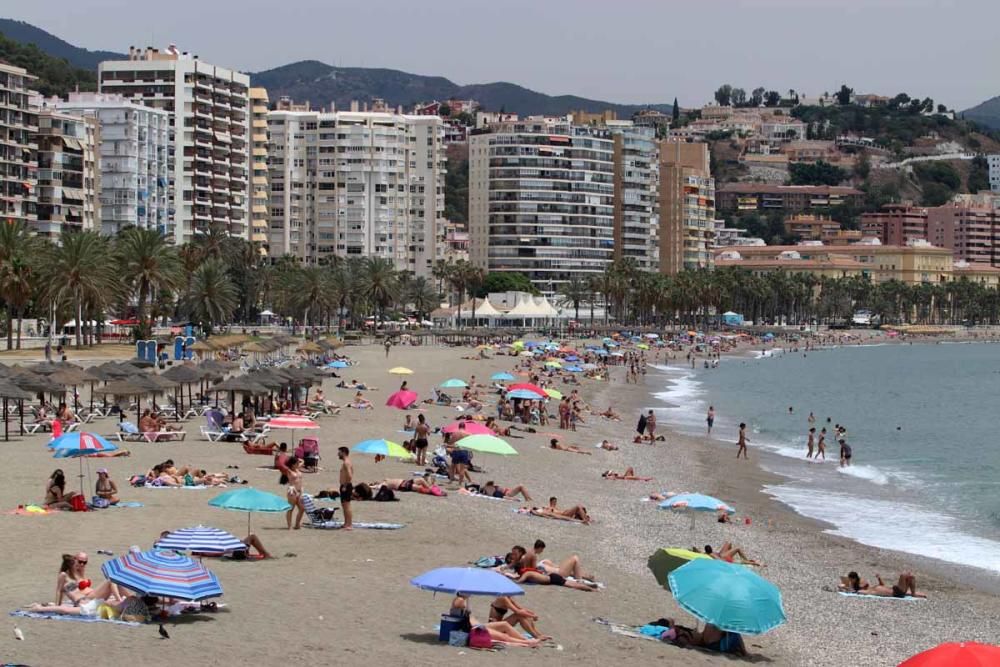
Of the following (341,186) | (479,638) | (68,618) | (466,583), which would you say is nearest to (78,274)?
(68,618)

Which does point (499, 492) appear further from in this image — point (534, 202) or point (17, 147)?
point (534, 202)

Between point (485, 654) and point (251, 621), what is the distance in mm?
2346

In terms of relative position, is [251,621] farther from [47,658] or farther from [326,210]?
[326,210]

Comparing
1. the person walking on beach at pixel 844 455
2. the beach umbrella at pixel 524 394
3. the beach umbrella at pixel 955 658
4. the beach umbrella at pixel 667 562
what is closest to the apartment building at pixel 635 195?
the beach umbrella at pixel 524 394

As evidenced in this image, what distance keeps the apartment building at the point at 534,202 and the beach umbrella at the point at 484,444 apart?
459ft

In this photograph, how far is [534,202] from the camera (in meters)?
167

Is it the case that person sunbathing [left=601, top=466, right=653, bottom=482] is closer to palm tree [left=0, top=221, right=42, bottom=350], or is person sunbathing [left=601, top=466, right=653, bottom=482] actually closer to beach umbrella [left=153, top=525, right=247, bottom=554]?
beach umbrella [left=153, top=525, right=247, bottom=554]

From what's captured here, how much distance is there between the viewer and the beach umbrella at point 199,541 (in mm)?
15508

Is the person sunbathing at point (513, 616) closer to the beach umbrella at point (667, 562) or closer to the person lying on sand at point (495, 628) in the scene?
the person lying on sand at point (495, 628)

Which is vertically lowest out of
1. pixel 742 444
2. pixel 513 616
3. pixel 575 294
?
pixel 742 444

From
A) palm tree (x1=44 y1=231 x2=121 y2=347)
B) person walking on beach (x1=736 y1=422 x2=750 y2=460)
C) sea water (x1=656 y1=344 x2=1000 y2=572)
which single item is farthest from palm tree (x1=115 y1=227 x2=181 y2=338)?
person walking on beach (x1=736 y1=422 x2=750 y2=460)

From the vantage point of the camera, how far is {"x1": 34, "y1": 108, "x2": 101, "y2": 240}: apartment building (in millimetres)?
102875

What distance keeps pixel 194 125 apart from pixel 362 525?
364ft

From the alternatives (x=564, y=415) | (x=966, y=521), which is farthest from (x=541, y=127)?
(x=966, y=521)
